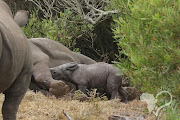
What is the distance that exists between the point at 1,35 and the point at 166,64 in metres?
1.25

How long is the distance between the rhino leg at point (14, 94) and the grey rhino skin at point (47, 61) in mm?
2153

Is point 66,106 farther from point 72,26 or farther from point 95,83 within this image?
point 72,26

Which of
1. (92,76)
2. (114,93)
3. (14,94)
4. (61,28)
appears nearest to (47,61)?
(92,76)

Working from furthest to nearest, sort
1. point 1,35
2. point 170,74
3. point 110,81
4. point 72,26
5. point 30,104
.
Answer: point 72,26, point 110,81, point 30,104, point 170,74, point 1,35

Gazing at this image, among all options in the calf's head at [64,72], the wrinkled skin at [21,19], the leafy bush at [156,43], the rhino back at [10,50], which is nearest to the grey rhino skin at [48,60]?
the calf's head at [64,72]

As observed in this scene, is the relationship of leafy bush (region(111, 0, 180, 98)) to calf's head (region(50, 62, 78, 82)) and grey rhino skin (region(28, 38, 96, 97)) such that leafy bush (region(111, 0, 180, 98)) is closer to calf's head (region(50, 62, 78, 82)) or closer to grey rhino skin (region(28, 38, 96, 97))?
grey rhino skin (region(28, 38, 96, 97))

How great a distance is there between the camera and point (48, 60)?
7.31 metres

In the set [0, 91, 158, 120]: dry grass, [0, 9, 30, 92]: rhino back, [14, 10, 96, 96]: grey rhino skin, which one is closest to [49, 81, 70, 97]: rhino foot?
[14, 10, 96, 96]: grey rhino skin

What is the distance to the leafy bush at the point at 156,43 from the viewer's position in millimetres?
2863

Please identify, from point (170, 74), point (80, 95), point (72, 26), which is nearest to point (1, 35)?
point (170, 74)

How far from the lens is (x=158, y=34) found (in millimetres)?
3057

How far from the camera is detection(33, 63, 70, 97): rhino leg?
586 cm

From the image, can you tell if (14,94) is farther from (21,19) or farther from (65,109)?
(65,109)

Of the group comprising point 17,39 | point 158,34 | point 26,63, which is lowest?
point 26,63
